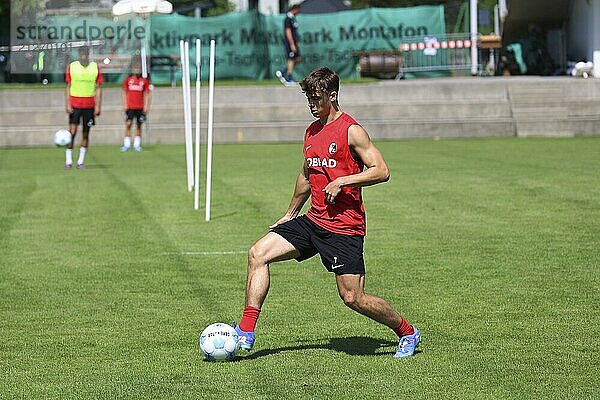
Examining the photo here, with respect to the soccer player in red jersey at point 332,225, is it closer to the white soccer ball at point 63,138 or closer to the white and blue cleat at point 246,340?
the white and blue cleat at point 246,340

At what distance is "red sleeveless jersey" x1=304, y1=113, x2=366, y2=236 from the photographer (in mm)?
7523

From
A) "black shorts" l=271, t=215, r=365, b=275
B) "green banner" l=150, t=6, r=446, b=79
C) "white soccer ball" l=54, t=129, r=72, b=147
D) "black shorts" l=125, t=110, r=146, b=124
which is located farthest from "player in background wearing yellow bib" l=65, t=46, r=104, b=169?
"black shorts" l=271, t=215, r=365, b=275

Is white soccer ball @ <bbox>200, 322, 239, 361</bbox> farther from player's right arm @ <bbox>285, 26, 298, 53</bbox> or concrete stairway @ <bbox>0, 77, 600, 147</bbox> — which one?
player's right arm @ <bbox>285, 26, 298, 53</bbox>

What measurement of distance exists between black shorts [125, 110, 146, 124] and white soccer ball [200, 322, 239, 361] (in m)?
22.2

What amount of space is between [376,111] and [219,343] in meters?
25.6

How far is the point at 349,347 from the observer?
8.05 meters

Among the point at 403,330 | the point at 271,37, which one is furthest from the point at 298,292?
the point at 271,37

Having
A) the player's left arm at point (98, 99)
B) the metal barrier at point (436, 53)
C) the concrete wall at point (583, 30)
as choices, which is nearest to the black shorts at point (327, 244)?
the player's left arm at point (98, 99)

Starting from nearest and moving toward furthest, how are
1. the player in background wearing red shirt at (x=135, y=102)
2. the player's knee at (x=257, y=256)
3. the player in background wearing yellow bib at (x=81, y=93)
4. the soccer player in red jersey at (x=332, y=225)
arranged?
the soccer player in red jersey at (x=332, y=225)
the player's knee at (x=257, y=256)
the player in background wearing yellow bib at (x=81, y=93)
the player in background wearing red shirt at (x=135, y=102)

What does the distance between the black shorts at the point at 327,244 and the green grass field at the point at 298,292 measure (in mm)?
603

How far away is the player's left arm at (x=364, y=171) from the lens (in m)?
7.33

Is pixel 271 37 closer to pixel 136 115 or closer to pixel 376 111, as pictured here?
pixel 376 111

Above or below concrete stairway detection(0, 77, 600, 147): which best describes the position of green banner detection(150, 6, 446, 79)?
above

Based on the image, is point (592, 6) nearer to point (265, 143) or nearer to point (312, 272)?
point (265, 143)
